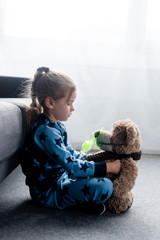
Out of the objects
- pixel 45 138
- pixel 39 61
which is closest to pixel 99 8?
pixel 39 61

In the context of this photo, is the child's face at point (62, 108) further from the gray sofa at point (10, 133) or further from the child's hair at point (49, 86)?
the gray sofa at point (10, 133)

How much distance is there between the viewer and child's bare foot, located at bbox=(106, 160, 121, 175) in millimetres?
967

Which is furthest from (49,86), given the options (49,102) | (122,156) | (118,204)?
(118,204)

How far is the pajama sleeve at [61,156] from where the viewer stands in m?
0.91

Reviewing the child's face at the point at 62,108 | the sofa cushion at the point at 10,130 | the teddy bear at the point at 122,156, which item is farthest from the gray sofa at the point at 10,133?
the teddy bear at the point at 122,156

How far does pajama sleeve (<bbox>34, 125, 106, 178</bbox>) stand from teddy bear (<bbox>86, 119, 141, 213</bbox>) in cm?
6

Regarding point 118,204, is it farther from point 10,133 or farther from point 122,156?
point 10,133

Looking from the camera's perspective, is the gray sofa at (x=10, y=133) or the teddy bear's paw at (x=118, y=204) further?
the teddy bear's paw at (x=118, y=204)

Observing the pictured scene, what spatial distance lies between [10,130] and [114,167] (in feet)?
1.25

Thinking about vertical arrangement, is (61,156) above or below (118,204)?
above

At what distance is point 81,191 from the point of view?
Answer: 3.08ft

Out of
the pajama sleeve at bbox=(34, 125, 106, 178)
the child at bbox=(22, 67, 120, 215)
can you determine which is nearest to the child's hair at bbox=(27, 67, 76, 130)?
the child at bbox=(22, 67, 120, 215)

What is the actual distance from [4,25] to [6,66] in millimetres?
279

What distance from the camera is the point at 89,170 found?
940mm
